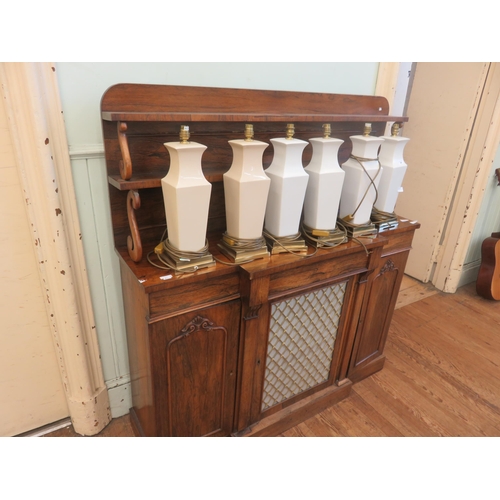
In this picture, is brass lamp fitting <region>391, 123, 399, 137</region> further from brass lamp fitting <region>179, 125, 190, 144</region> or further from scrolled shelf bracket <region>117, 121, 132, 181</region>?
scrolled shelf bracket <region>117, 121, 132, 181</region>

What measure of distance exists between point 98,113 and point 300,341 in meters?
1.17

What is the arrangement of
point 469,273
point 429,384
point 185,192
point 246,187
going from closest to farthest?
1. point 185,192
2. point 246,187
3. point 429,384
4. point 469,273

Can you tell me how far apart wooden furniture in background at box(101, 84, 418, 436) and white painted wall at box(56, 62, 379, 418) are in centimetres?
7

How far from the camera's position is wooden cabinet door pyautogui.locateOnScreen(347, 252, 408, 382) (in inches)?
69.6

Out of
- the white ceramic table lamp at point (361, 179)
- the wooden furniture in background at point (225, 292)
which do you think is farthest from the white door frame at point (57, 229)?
the white ceramic table lamp at point (361, 179)

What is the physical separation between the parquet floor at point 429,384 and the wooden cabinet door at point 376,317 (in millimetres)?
121

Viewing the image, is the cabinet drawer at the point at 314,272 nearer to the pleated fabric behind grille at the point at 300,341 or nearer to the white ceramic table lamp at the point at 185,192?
the pleated fabric behind grille at the point at 300,341

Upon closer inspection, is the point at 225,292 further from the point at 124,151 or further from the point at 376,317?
the point at 376,317

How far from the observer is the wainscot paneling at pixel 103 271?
50.9 inches

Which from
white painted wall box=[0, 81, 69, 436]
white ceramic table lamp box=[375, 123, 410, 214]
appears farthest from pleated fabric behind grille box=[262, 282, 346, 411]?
white painted wall box=[0, 81, 69, 436]

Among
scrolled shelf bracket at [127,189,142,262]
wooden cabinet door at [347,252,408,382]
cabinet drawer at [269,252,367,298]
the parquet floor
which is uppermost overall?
scrolled shelf bracket at [127,189,142,262]

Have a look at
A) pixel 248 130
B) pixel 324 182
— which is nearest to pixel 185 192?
pixel 248 130

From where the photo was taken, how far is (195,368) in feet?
4.28
